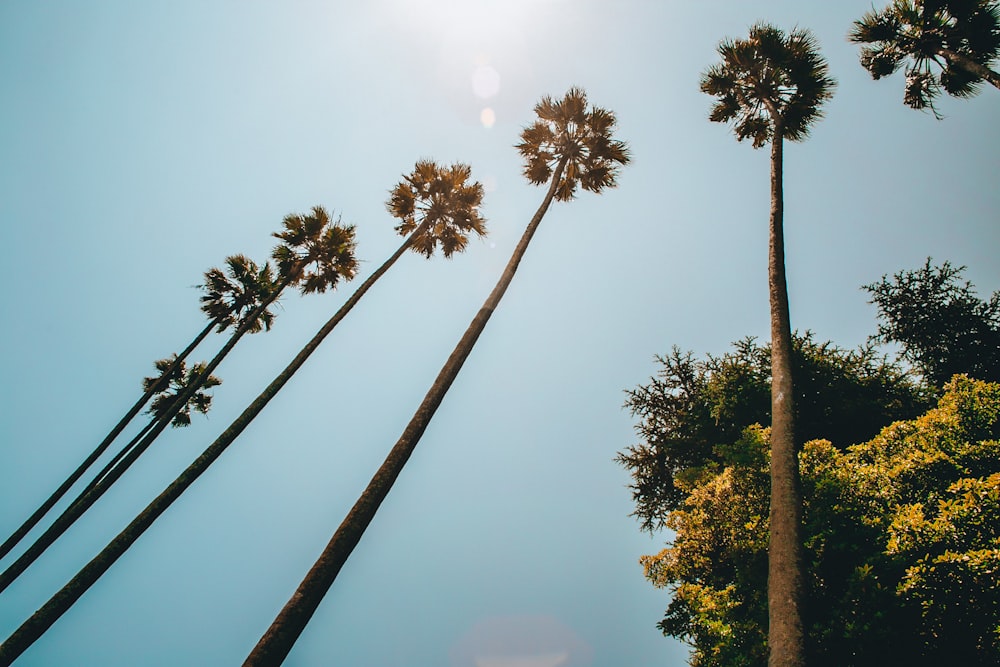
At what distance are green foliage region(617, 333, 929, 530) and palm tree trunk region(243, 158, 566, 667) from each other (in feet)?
26.5

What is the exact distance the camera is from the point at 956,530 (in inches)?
276

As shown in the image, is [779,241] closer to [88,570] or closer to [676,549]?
[676,549]

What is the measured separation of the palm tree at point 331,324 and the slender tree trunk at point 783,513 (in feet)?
38.1

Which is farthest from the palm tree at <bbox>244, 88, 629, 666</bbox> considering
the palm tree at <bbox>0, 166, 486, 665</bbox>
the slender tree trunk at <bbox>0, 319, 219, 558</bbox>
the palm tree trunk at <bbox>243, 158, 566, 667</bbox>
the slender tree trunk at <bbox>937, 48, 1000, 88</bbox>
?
the slender tree trunk at <bbox>0, 319, 219, 558</bbox>

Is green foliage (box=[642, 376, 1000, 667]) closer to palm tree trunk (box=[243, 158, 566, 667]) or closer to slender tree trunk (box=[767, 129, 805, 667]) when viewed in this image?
slender tree trunk (box=[767, 129, 805, 667])

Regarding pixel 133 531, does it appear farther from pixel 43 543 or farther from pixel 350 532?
pixel 350 532

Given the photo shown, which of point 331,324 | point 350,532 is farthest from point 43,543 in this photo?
point 350,532

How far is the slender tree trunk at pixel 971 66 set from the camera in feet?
30.8

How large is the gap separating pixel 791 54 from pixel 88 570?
20.4 meters

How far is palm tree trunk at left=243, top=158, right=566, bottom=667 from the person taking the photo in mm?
3850

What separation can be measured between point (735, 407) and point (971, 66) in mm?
10228

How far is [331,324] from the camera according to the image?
13.5 meters

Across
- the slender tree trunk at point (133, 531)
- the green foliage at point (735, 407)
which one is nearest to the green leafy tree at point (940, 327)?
the green foliage at point (735, 407)

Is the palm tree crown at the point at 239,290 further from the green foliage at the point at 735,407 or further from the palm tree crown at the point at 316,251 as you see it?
the green foliage at the point at 735,407
